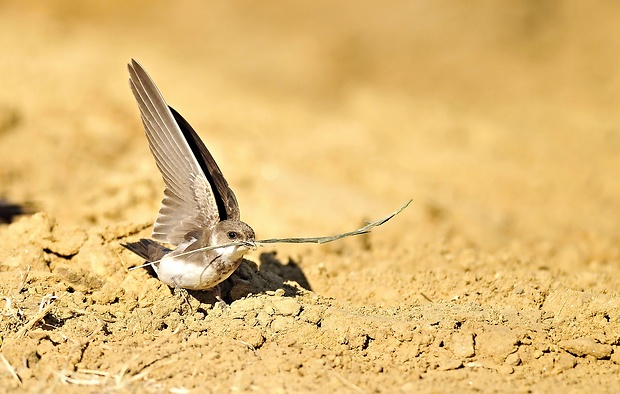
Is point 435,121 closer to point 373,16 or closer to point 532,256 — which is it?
point 373,16

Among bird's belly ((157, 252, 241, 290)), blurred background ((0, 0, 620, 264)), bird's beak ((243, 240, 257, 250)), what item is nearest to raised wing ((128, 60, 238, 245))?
bird's belly ((157, 252, 241, 290))

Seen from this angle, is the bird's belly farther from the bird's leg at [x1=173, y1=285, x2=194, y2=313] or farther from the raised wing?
the raised wing

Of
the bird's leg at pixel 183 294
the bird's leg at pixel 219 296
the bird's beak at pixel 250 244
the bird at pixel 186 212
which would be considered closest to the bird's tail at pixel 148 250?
the bird at pixel 186 212

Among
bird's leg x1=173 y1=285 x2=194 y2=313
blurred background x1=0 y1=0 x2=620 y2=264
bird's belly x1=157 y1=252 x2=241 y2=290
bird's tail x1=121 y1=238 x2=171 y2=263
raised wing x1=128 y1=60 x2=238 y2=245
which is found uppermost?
blurred background x1=0 y1=0 x2=620 y2=264

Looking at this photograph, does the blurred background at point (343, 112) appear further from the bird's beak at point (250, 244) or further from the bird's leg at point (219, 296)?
the bird's beak at point (250, 244)

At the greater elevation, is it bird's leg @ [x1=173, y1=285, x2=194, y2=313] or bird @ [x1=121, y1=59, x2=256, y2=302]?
bird @ [x1=121, y1=59, x2=256, y2=302]

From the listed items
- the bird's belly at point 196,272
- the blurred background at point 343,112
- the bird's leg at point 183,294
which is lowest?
the bird's leg at point 183,294

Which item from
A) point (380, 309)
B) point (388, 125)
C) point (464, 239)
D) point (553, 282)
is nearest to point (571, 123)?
point (388, 125)
